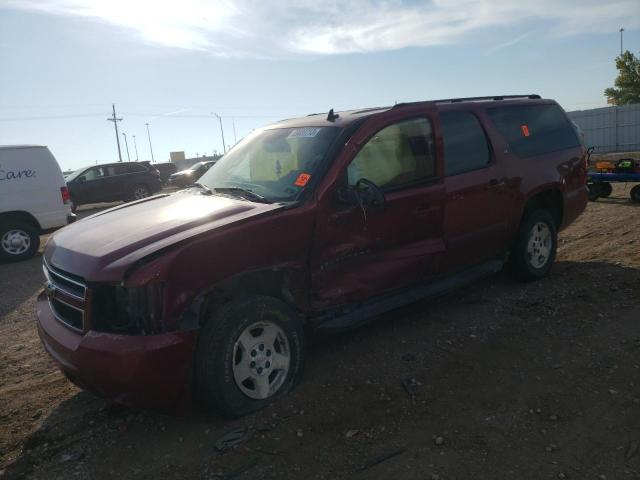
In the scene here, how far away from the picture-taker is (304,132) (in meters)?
4.09

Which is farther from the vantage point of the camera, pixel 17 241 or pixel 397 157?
pixel 17 241

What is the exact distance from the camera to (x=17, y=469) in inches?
115

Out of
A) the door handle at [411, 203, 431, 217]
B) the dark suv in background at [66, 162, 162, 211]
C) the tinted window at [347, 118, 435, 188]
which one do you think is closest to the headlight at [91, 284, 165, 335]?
the tinted window at [347, 118, 435, 188]

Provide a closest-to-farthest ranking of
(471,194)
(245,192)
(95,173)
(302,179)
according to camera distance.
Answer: (302,179)
(245,192)
(471,194)
(95,173)

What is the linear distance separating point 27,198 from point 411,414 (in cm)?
865

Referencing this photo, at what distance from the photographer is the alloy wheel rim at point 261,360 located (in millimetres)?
3179

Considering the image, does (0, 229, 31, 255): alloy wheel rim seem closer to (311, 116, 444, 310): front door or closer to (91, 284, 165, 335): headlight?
(91, 284, 165, 335): headlight

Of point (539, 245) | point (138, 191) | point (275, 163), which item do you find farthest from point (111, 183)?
point (539, 245)

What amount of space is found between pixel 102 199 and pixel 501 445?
18.2m

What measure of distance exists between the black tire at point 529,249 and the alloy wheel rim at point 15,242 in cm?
839

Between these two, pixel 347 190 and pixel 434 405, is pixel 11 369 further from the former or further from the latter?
pixel 434 405

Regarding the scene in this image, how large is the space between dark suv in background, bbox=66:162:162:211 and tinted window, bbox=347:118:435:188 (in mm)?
16183

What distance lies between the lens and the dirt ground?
8.96 feet

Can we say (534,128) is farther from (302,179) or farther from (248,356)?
(248,356)
